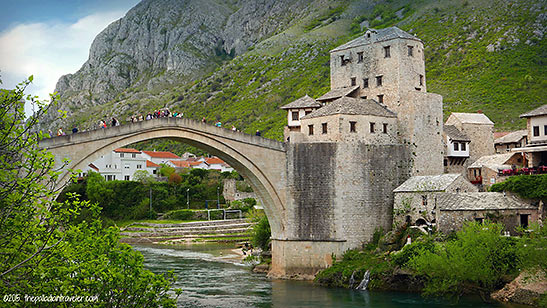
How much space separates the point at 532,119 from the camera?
45.9 metres

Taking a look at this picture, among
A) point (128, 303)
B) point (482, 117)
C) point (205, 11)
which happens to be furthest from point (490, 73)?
point (205, 11)

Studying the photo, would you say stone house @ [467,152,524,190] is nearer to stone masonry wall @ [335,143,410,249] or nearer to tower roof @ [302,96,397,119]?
stone masonry wall @ [335,143,410,249]

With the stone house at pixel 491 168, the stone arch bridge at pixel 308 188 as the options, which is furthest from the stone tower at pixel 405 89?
the stone house at pixel 491 168

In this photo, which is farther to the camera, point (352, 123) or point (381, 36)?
point (381, 36)

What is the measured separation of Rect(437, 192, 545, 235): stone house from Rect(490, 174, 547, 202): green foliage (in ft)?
1.59

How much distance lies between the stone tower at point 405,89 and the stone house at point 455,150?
3.78m

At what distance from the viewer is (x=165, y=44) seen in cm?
16312

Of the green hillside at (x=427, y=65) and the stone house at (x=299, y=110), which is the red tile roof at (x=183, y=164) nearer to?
the green hillside at (x=427, y=65)

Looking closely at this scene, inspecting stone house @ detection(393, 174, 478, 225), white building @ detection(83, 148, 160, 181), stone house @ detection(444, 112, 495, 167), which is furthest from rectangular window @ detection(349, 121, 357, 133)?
white building @ detection(83, 148, 160, 181)

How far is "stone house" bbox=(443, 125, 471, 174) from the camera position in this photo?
155 feet

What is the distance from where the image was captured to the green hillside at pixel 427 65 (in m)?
70.6

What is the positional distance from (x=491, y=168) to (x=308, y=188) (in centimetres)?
1375

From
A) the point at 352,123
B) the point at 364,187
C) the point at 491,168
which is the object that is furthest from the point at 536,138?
the point at 352,123

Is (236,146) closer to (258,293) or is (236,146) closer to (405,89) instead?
(258,293)
